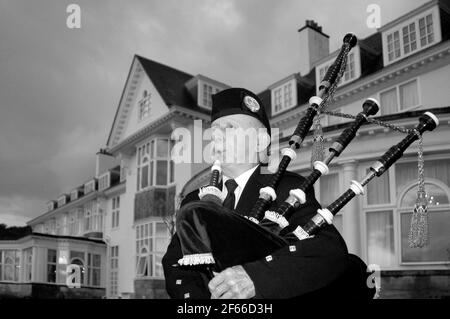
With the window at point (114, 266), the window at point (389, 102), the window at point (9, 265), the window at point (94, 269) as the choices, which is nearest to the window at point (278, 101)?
the window at point (389, 102)

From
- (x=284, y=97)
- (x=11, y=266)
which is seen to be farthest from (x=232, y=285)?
(x=11, y=266)

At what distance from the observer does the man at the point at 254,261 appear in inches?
67.2

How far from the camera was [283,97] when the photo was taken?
18625mm

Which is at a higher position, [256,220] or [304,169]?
[304,169]

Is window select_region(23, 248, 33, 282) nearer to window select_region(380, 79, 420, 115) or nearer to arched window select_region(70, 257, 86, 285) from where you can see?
arched window select_region(70, 257, 86, 285)

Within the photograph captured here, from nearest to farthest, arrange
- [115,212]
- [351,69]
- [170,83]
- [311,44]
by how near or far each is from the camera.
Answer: [351,69], [311,44], [170,83], [115,212]

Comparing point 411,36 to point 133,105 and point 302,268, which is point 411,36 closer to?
point 133,105

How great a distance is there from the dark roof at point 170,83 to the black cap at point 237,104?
16984mm

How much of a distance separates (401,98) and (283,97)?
554 cm

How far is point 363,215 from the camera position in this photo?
31.9 ft

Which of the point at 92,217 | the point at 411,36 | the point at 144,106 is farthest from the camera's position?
the point at 92,217

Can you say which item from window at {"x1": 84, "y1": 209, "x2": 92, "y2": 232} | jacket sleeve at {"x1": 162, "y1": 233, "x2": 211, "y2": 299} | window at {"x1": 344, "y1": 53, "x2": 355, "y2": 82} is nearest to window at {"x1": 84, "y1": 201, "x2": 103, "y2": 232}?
window at {"x1": 84, "y1": 209, "x2": 92, "y2": 232}
